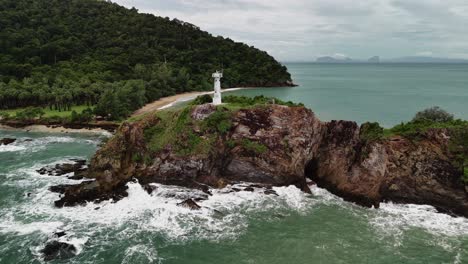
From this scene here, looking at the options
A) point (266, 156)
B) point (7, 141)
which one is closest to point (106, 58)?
point (7, 141)

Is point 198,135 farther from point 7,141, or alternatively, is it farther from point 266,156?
point 7,141

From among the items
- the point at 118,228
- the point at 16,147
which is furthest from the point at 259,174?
the point at 16,147

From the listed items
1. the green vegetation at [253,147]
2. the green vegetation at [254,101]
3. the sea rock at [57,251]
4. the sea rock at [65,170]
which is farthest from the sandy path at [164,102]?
the sea rock at [57,251]

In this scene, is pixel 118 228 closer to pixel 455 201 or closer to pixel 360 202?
pixel 360 202

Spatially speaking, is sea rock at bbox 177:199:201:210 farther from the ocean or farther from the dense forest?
the dense forest

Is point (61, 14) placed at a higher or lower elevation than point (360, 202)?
higher

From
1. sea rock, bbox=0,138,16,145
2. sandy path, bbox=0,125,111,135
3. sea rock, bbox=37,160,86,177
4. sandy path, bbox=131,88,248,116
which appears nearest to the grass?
sandy path, bbox=0,125,111,135
